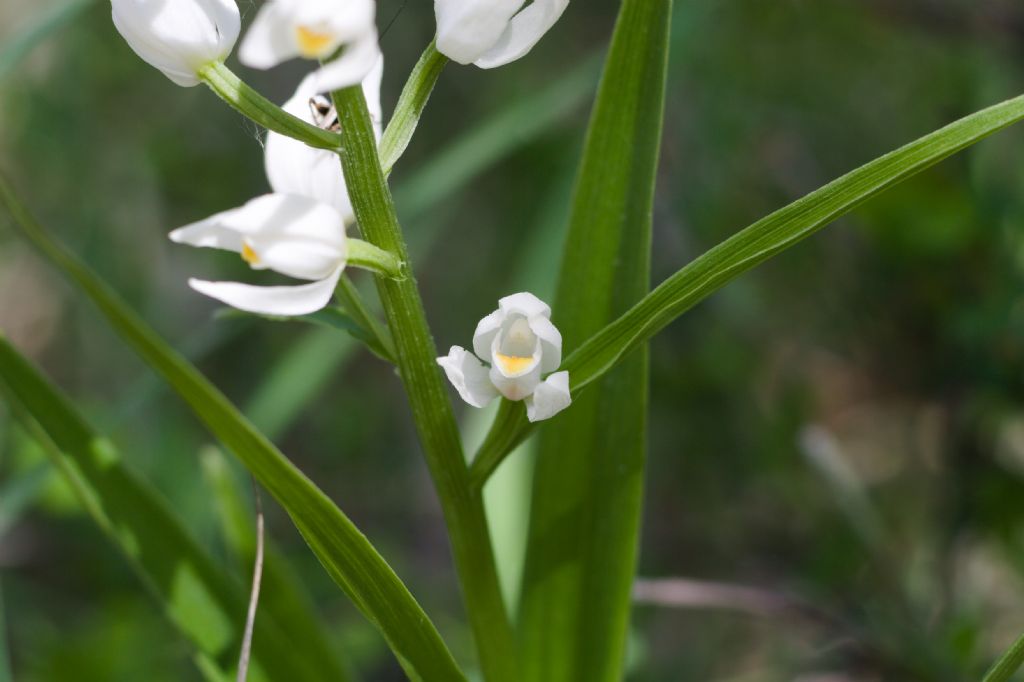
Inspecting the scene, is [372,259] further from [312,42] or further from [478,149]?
[478,149]

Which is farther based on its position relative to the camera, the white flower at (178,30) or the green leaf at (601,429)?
the green leaf at (601,429)

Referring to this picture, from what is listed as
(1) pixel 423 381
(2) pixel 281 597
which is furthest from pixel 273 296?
(2) pixel 281 597

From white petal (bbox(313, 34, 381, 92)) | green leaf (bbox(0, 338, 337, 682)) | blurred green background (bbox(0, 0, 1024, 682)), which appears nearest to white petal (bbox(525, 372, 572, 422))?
white petal (bbox(313, 34, 381, 92))

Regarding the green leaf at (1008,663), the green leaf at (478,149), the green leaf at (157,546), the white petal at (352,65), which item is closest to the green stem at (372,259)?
the white petal at (352,65)

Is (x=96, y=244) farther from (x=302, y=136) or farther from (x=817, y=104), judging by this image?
(x=302, y=136)

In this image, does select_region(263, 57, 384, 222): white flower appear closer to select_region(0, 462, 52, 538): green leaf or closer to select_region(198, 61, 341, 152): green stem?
select_region(198, 61, 341, 152): green stem

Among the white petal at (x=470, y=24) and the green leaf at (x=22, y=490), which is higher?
the white petal at (x=470, y=24)

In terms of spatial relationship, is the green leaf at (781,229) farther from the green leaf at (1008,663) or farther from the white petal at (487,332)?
the green leaf at (1008,663)
